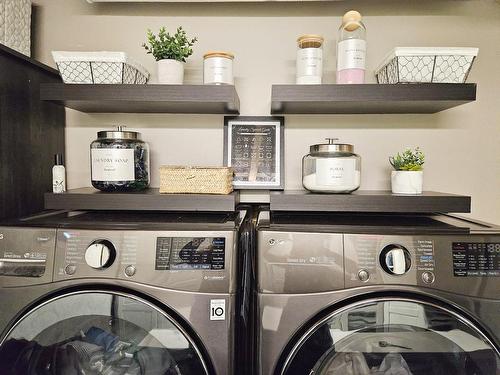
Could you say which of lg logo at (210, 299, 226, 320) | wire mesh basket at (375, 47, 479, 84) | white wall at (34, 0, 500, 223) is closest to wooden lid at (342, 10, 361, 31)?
wire mesh basket at (375, 47, 479, 84)

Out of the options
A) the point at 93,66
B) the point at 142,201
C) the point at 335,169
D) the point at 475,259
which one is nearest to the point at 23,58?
the point at 93,66

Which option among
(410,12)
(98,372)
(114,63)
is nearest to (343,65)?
(410,12)

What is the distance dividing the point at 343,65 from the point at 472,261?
727mm

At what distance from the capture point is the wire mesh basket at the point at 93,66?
3.77 ft

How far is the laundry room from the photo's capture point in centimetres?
90

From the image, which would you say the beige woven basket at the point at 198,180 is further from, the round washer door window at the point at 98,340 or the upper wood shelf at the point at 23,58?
the upper wood shelf at the point at 23,58

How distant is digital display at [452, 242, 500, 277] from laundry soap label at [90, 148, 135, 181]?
1.02 m

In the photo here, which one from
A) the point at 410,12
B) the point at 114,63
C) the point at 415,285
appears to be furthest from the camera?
the point at 410,12

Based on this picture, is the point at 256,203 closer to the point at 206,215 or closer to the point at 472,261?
the point at 206,215

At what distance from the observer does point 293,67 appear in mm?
1454

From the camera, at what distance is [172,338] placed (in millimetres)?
904

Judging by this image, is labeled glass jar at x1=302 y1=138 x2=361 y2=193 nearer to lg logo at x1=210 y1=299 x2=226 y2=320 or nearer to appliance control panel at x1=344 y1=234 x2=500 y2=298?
appliance control panel at x1=344 y1=234 x2=500 y2=298

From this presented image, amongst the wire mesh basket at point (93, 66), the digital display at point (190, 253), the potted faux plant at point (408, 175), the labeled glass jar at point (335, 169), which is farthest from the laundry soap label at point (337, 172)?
the wire mesh basket at point (93, 66)

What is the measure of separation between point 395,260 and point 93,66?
3.68ft
